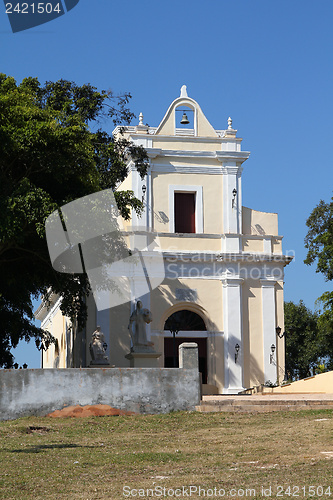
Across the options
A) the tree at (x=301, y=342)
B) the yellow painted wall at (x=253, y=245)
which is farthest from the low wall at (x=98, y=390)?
the tree at (x=301, y=342)

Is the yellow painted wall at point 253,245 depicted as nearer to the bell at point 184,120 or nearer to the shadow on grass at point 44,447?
the bell at point 184,120

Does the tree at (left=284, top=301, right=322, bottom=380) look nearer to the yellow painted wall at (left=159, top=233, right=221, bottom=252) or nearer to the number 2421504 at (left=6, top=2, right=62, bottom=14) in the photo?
the yellow painted wall at (left=159, top=233, right=221, bottom=252)

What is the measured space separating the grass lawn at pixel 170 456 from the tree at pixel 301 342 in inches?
1352

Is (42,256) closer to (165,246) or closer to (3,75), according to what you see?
(3,75)

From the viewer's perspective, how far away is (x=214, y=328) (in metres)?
33.8

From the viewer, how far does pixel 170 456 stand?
40.4ft

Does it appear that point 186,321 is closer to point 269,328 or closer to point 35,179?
point 269,328

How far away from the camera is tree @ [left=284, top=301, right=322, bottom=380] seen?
50.8 metres

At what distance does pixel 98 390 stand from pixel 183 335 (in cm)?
1607

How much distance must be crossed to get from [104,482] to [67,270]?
12398 millimetres

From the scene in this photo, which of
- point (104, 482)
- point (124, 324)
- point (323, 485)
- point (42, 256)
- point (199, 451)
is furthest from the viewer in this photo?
point (124, 324)

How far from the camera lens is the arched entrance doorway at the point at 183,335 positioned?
33.2 meters

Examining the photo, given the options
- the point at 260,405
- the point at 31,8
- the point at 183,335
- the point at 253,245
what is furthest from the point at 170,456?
the point at 253,245

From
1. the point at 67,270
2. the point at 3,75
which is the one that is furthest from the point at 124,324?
the point at 3,75
